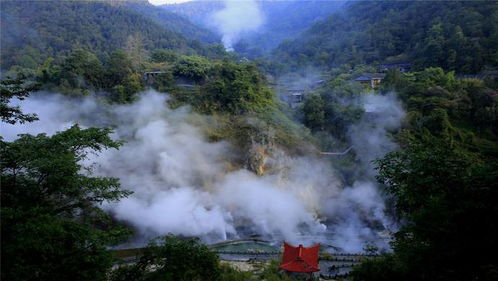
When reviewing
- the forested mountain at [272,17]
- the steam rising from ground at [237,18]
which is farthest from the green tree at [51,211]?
the steam rising from ground at [237,18]

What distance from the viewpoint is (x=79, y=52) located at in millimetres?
25469

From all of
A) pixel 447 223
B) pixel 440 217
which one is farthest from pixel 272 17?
pixel 447 223

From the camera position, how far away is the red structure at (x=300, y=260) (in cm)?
1252

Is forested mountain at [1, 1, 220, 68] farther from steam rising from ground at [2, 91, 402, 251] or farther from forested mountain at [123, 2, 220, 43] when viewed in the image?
steam rising from ground at [2, 91, 402, 251]

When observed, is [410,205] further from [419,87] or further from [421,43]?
[421,43]

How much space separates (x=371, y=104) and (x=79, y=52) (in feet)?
61.5

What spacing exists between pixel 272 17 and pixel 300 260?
80987mm

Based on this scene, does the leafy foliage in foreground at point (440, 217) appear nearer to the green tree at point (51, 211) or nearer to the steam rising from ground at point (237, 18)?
the green tree at point (51, 211)

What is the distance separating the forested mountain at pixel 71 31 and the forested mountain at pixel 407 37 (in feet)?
50.4

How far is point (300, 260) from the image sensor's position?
12.6 metres

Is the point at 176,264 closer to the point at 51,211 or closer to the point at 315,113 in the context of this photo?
the point at 51,211

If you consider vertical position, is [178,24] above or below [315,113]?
above

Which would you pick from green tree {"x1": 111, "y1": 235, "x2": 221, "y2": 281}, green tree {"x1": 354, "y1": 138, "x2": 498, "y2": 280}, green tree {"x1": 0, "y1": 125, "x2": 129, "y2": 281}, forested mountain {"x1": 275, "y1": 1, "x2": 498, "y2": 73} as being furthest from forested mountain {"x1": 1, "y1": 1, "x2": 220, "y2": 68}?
green tree {"x1": 354, "y1": 138, "x2": 498, "y2": 280}

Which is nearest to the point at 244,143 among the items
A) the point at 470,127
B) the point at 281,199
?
the point at 281,199
